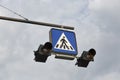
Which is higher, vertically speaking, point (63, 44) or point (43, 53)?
point (63, 44)

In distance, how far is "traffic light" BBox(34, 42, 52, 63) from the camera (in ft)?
33.7

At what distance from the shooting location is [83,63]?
35.5 feet

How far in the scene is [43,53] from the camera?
33.8 ft

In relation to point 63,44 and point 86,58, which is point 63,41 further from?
point 86,58

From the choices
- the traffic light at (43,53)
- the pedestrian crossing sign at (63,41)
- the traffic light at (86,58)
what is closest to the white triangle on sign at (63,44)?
the pedestrian crossing sign at (63,41)

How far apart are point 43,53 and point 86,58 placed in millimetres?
1479

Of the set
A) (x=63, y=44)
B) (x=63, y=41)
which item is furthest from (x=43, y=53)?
(x=63, y=41)

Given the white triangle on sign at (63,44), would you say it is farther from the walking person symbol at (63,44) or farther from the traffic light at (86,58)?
the traffic light at (86,58)

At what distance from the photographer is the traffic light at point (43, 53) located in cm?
1028

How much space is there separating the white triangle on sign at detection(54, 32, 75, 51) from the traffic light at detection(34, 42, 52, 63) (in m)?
0.76

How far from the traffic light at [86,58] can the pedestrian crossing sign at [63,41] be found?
0.40 meters

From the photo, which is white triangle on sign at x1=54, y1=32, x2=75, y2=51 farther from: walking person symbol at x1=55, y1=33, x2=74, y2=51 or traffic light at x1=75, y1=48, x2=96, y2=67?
traffic light at x1=75, y1=48, x2=96, y2=67

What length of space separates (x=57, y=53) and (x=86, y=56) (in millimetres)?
955

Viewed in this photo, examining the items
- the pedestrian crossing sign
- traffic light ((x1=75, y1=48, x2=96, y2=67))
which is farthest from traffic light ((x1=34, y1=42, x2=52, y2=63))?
traffic light ((x1=75, y1=48, x2=96, y2=67))
